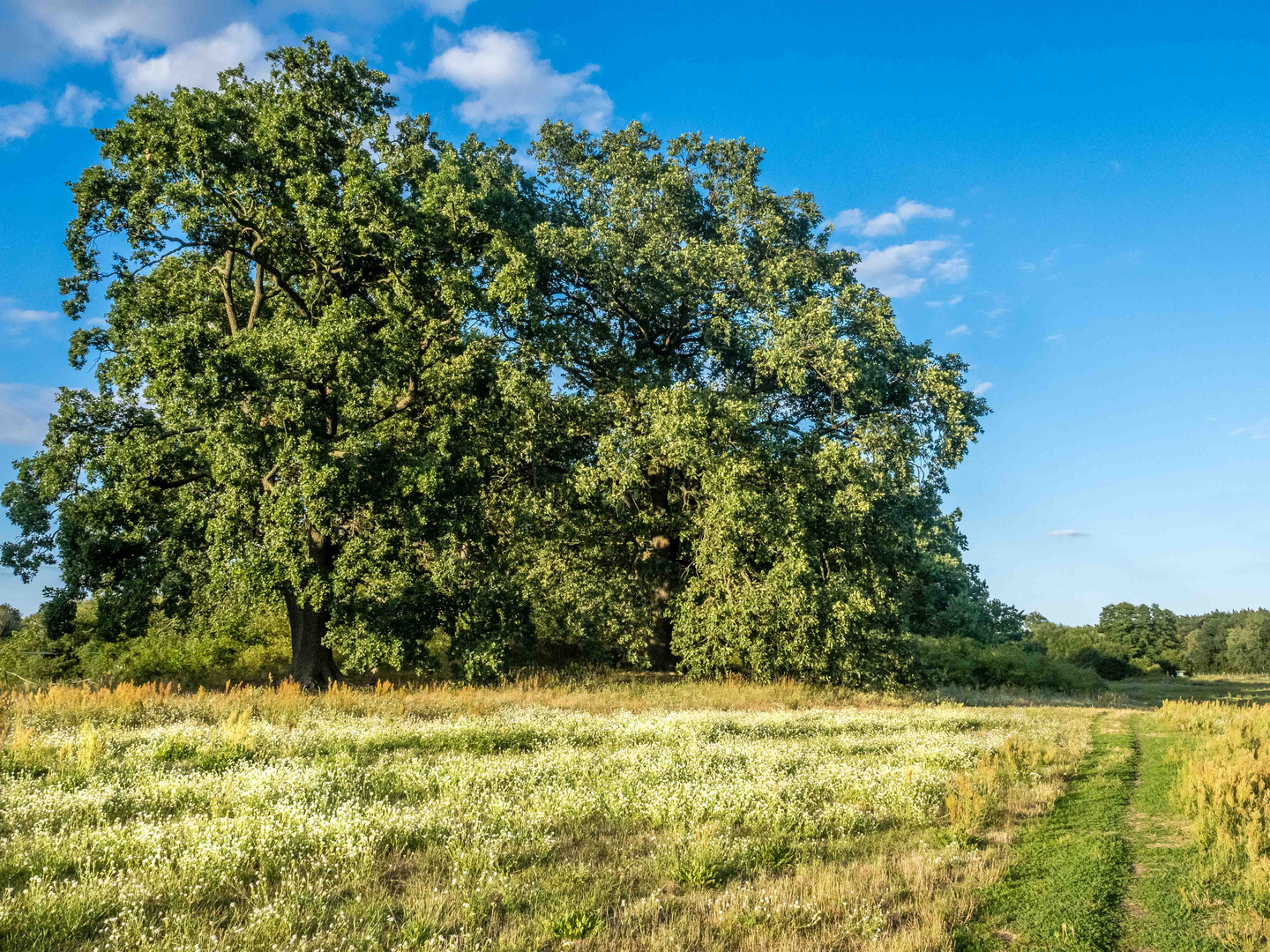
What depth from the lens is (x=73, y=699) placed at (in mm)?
15227

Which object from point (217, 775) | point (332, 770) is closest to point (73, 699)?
point (217, 775)

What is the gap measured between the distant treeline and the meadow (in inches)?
3078

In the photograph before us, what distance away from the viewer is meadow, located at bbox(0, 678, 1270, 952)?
572 centimetres

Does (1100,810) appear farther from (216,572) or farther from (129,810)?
(216,572)

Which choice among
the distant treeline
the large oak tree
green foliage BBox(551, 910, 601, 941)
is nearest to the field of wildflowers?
green foliage BBox(551, 910, 601, 941)

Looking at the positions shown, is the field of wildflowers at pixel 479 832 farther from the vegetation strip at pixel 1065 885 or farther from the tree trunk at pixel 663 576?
the tree trunk at pixel 663 576

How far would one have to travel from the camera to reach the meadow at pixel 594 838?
5.72m

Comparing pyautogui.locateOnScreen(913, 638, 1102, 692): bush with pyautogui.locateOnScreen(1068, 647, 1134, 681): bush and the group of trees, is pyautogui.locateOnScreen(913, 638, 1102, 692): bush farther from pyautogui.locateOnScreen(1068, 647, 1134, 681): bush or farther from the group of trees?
pyautogui.locateOnScreen(1068, 647, 1134, 681): bush

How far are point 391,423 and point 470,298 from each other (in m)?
4.49

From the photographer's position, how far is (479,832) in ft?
24.7

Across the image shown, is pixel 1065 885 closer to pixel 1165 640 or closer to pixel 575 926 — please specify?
pixel 575 926

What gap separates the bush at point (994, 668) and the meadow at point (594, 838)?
25.1 metres

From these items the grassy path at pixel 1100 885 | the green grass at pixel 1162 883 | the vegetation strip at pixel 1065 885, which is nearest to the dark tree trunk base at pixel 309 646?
the vegetation strip at pixel 1065 885

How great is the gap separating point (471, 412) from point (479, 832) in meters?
16.5
